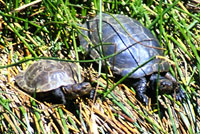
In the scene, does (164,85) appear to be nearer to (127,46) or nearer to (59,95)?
(127,46)

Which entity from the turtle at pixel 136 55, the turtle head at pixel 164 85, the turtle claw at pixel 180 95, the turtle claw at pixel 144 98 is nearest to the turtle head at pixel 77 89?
the turtle at pixel 136 55

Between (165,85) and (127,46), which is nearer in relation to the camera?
(165,85)

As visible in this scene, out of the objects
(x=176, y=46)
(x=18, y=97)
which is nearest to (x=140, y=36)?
(x=176, y=46)

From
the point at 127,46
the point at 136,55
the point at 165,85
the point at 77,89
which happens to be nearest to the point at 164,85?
the point at 165,85

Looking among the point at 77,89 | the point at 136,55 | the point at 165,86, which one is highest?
the point at 136,55

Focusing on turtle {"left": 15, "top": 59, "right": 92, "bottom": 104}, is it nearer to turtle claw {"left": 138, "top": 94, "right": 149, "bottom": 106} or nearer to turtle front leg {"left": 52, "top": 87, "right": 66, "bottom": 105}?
turtle front leg {"left": 52, "top": 87, "right": 66, "bottom": 105}
